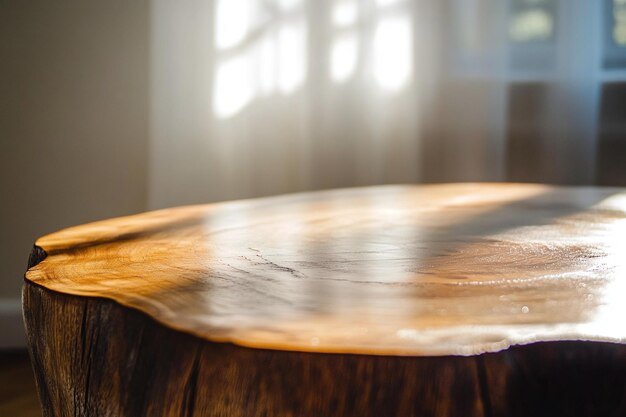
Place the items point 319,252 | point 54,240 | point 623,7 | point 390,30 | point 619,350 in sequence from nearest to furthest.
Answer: point 619,350 → point 319,252 → point 54,240 → point 623,7 → point 390,30

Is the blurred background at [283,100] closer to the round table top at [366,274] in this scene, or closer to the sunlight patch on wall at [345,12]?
the sunlight patch on wall at [345,12]

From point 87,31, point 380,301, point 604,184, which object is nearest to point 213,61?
point 87,31

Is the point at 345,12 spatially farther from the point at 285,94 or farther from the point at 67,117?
the point at 67,117

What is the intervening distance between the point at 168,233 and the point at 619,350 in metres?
0.50

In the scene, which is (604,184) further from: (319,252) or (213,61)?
(319,252)

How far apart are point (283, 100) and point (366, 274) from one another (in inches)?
48.8

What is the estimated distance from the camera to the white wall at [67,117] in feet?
6.24

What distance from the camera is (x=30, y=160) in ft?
6.34

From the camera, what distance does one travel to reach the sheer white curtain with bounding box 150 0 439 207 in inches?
66.7

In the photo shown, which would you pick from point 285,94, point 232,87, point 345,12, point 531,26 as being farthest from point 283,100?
point 531,26

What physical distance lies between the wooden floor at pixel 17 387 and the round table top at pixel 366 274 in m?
0.75

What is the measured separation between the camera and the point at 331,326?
0.39m

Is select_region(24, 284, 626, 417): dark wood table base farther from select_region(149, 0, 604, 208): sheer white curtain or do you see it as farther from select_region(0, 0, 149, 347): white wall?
select_region(0, 0, 149, 347): white wall

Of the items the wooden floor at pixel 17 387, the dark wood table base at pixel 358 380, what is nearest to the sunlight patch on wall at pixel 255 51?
the wooden floor at pixel 17 387
